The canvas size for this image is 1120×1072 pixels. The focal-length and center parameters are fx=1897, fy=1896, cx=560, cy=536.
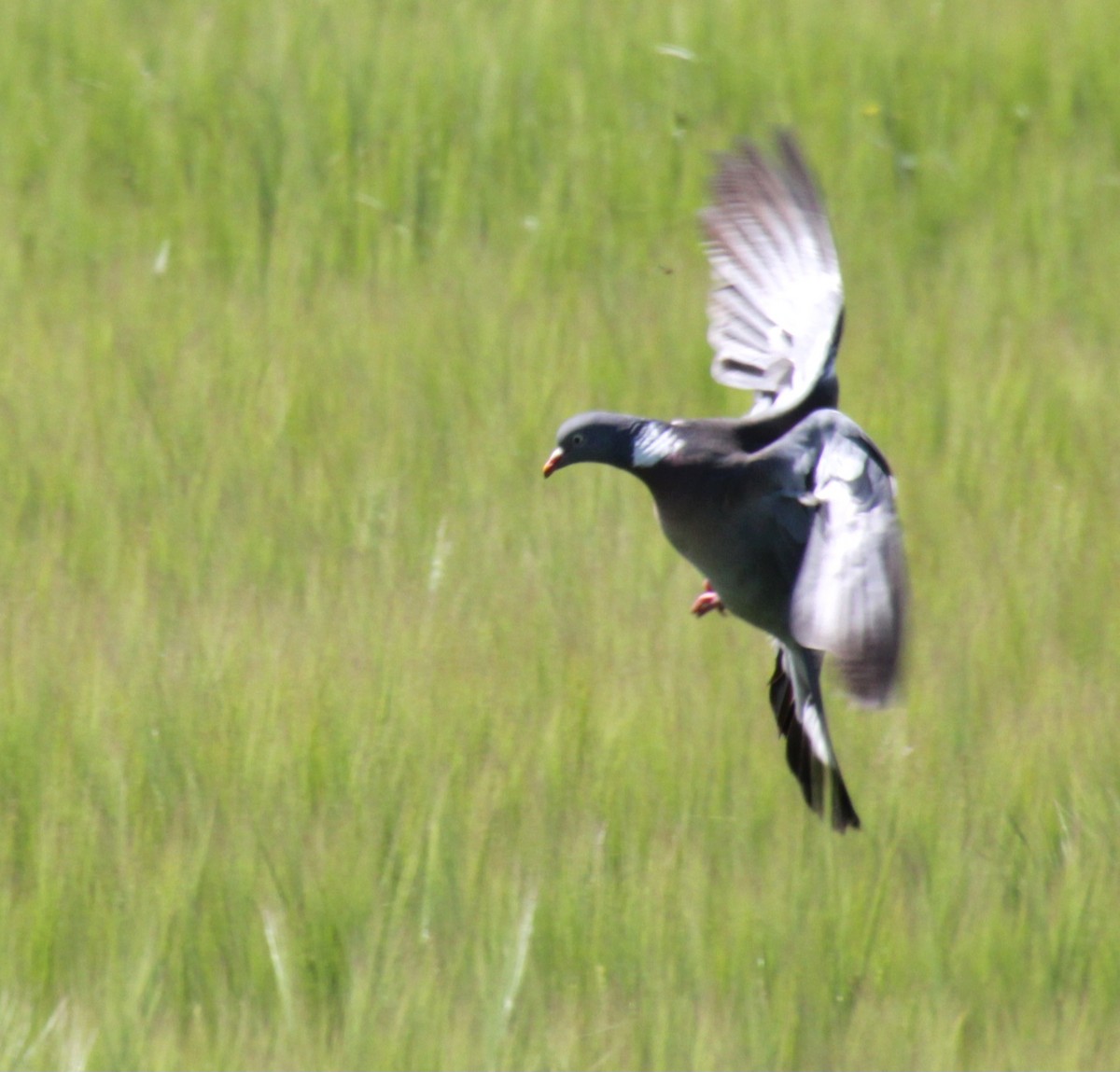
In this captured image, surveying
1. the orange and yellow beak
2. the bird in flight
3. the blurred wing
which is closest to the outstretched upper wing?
the bird in flight

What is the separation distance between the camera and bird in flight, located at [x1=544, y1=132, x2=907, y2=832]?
2.70 m

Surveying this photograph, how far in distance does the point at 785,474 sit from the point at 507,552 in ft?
2.82

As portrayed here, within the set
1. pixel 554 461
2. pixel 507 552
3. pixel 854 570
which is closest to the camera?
pixel 854 570

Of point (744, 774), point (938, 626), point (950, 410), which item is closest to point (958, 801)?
point (744, 774)

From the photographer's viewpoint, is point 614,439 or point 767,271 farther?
point 767,271

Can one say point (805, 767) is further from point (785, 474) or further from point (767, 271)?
point (767, 271)

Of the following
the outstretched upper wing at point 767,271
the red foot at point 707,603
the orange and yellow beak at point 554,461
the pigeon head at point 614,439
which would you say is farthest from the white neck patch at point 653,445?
the outstretched upper wing at point 767,271

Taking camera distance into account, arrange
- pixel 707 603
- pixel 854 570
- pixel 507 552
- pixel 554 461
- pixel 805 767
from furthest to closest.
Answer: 1. pixel 507 552
2. pixel 707 603
3. pixel 554 461
4. pixel 805 767
5. pixel 854 570

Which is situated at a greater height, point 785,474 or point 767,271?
point 767,271

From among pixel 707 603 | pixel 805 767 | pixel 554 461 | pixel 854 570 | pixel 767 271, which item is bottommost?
pixel 805 767

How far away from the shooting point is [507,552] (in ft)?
12.5

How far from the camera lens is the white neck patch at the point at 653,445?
3.27 m

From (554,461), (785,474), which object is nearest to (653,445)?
(554,461)

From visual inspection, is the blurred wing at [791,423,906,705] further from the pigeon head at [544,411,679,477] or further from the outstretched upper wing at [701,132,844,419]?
the outstretched upper wing at [701,132,844,419]
